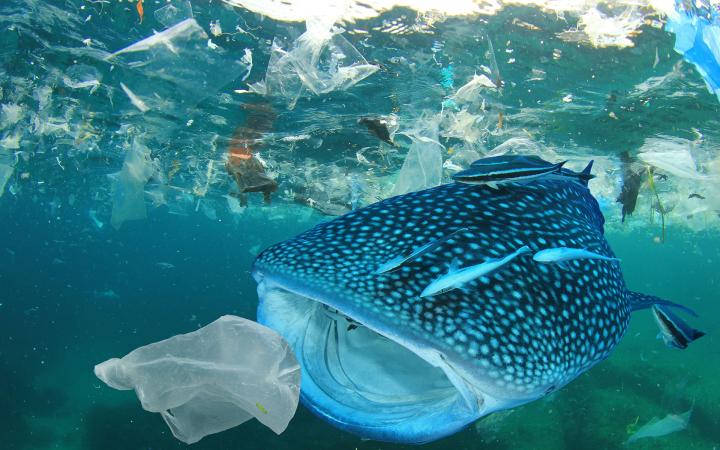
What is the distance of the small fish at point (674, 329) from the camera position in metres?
3.63

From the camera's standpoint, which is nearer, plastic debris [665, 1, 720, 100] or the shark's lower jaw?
the shark's lower jaw

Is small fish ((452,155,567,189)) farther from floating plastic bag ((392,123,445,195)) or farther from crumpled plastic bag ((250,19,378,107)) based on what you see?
crumpled plastic bag ((250,19,378,107))

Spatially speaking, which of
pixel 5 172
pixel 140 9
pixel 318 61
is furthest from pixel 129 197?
pixel 5 172

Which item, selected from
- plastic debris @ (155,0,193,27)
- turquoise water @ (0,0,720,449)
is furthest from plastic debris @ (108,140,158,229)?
plastic debris @ (155,0,193,27)

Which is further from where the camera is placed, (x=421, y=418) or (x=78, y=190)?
(x=78, y=190)

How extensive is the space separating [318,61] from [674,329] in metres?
9.01

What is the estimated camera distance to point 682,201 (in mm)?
30281

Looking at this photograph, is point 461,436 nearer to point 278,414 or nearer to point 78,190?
point 278,414

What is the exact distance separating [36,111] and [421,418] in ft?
68.3

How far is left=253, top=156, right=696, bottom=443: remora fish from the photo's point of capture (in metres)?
1.99

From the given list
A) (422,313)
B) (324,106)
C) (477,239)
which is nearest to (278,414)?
(422,313)

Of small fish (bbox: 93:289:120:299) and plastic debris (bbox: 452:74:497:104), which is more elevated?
plastic debris (bbox: 452:74:497:104)

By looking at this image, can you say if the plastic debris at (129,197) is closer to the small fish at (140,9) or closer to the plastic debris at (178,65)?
the plastic debris at (178,65)

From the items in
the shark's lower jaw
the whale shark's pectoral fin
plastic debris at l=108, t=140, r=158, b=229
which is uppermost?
the whale shark's pectoral fin
